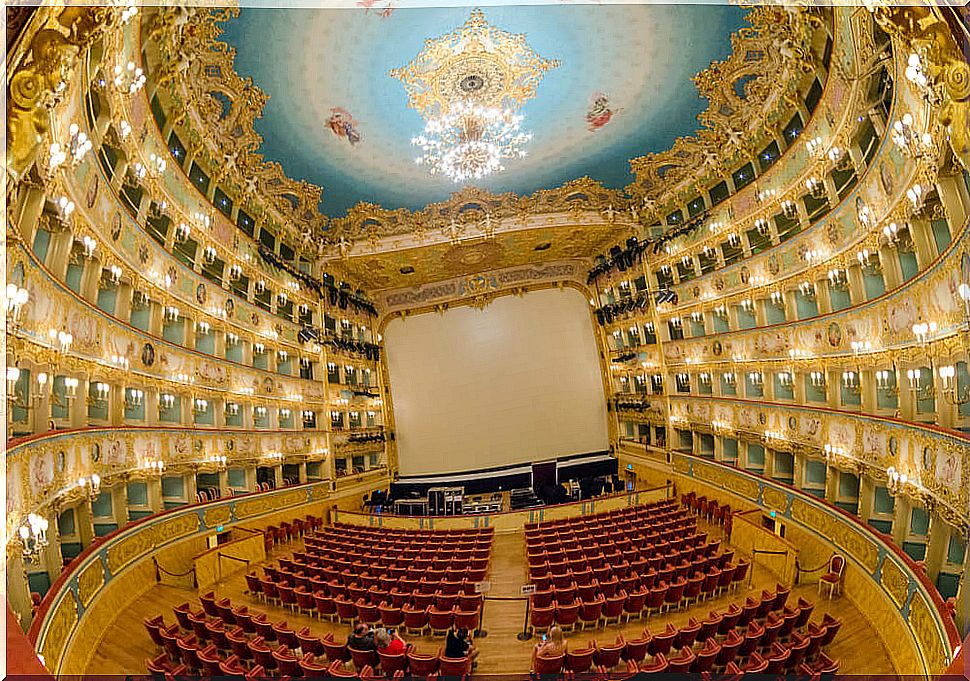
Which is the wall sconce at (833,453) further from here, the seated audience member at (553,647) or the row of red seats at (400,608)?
the row of red seats at (400,608)

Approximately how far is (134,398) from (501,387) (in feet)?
65.9

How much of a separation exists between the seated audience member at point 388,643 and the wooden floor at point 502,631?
5.32 feet

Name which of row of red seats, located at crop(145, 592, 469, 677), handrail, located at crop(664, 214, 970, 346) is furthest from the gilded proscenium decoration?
Answer: row of red seats, located at crop(145, 592, 469, 677)

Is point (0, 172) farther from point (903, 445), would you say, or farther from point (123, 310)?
point (903, 445)

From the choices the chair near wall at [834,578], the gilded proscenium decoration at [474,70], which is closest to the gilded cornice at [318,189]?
the gilded proscenium decoration at [474,70]

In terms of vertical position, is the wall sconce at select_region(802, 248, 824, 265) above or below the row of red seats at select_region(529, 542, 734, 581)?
above

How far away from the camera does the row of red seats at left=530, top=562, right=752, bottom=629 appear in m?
10.2

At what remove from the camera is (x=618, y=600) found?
10289 millimetres

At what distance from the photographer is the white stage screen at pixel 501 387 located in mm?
30078

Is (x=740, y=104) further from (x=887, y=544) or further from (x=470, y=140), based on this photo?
(x=887, y=544)

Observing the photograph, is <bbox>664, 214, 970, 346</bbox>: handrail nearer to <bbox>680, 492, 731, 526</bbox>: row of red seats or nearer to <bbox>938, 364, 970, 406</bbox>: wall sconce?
<bbox>938, 364, 970, 406</bbox>: wall sconce

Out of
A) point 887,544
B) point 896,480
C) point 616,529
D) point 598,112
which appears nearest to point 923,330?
point 896,480

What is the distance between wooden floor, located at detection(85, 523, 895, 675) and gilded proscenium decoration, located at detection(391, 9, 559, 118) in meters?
13.8

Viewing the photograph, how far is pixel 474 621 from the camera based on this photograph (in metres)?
10.1
